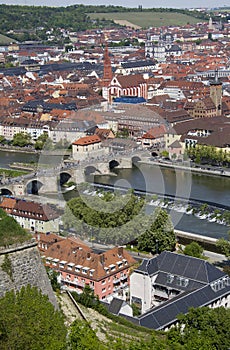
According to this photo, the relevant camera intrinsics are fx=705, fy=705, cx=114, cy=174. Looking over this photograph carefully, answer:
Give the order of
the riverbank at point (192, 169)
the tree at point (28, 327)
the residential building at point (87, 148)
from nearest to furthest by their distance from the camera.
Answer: the tree at point (28, 327), the riverbank at point (192, 169), the residential building at point (87, 148)

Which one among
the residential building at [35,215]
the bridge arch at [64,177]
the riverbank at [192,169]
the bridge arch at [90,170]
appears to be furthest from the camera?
the bridge arch at [90,170]

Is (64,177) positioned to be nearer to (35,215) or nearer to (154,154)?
(154,154)

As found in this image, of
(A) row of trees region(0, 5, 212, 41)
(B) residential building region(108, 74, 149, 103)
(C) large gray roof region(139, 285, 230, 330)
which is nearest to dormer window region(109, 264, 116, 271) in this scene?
(C) large gray roof region(139, 285, 230, 330)

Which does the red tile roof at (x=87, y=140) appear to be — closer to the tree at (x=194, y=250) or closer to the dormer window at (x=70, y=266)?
the tree at (x=194, y=250)

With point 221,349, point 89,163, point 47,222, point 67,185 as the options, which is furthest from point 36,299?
point 89,163

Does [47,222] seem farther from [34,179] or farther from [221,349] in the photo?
[221,349]

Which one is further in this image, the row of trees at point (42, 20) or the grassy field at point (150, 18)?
the grassy field at point (150, 18)

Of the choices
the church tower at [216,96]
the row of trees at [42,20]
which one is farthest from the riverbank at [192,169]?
the row of trees at [42,20]
